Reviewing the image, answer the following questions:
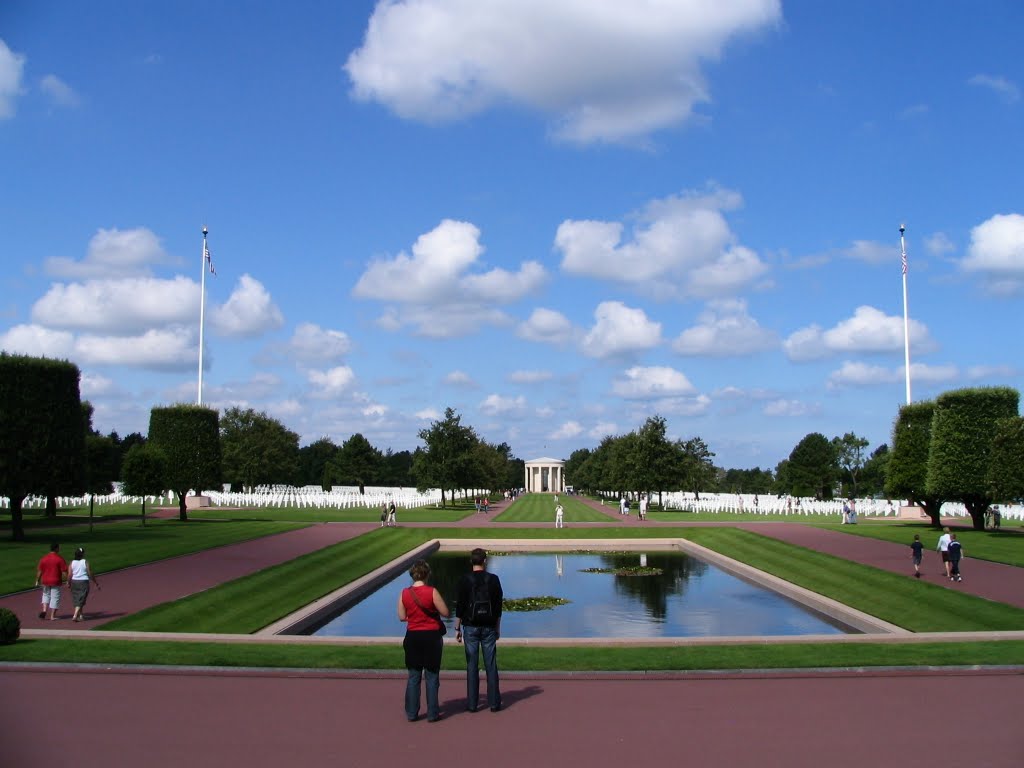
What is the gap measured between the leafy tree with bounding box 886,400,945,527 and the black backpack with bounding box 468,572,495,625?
136 feet

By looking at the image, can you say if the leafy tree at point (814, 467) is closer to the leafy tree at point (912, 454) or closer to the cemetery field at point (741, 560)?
the leafy tree at point (912, 454)

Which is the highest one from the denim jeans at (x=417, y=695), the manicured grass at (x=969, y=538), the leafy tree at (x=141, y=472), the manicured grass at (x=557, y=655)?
the leafy tree at (x=141, y=472)

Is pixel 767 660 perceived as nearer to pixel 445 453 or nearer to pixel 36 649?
pixel 36 649

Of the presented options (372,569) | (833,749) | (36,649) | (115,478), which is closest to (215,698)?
(36,649)

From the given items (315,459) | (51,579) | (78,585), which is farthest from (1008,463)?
(315,459)

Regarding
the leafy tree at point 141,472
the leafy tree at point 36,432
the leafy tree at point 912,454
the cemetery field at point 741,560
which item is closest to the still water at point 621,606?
the cemetery field at point 741,560

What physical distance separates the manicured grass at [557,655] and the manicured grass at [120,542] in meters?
9.06

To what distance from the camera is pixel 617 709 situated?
384 inches

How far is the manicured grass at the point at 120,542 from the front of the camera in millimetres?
23734

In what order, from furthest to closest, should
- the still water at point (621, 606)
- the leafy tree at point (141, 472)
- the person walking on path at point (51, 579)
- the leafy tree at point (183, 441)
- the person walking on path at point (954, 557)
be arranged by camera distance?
the leafy tree at point (183, 441), the leafy tree at point (141, 472), the person walking on path at point (954, 557), the still water at point (621, 606), the person walking on path at point (51, 579)

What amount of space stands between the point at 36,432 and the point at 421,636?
3037 cm

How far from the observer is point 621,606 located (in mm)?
21203

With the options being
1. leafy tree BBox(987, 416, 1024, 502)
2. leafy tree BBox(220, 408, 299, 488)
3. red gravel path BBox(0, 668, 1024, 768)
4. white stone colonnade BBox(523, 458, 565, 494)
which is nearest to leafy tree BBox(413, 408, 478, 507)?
leafy tree BBox(220, 408, 299, 488)

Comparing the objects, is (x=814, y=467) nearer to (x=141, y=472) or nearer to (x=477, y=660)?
(x=141, y=472)
